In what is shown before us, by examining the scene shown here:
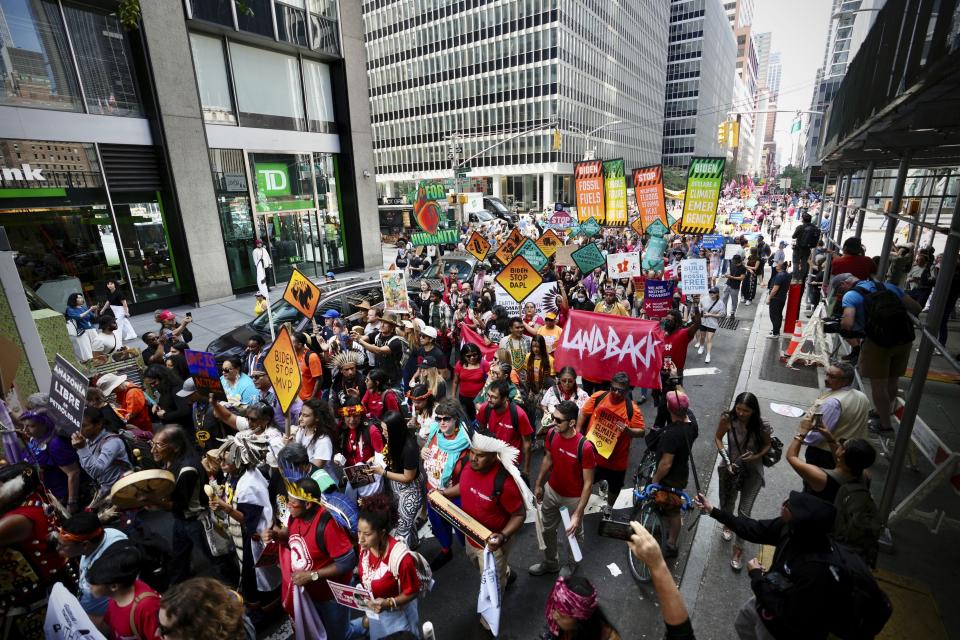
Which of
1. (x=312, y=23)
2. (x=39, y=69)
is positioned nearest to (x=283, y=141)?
(x=312, y=23)

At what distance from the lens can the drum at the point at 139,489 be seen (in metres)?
3.72

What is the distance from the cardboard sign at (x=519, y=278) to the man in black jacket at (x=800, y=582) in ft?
20.1

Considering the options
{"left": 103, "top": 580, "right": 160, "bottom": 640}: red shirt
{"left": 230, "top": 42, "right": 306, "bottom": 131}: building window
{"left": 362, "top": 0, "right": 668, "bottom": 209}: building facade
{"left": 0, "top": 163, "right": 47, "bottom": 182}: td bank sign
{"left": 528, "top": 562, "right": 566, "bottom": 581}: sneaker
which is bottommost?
{"left": 528, "top": 562, "right": 566, "bottom": 581}: sneaker

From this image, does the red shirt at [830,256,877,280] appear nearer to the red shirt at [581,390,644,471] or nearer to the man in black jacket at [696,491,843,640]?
the red shirt at [581,390,644,471]

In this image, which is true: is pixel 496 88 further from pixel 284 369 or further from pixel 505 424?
pixel 505 424

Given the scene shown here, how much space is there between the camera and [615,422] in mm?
4961

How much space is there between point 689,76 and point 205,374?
115m

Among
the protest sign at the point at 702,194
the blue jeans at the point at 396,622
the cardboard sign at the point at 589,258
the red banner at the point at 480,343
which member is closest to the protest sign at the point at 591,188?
the protest sign at the point at 702,194

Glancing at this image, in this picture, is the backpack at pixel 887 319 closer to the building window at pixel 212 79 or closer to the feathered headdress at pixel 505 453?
the feathered headdress at pixel 505 453

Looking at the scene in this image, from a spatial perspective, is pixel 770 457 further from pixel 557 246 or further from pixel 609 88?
pixel 609 88

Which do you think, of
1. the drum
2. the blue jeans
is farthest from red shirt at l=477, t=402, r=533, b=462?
the drum

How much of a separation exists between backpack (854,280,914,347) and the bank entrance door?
16696mm

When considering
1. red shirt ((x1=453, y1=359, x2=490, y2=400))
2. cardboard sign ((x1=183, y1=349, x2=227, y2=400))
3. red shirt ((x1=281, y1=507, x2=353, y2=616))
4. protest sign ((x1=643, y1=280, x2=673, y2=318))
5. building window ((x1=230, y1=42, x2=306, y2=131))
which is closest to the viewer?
red shirt ((x1=281, y1=507, x2=353, y2=616))

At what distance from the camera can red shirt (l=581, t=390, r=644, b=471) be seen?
497cm
